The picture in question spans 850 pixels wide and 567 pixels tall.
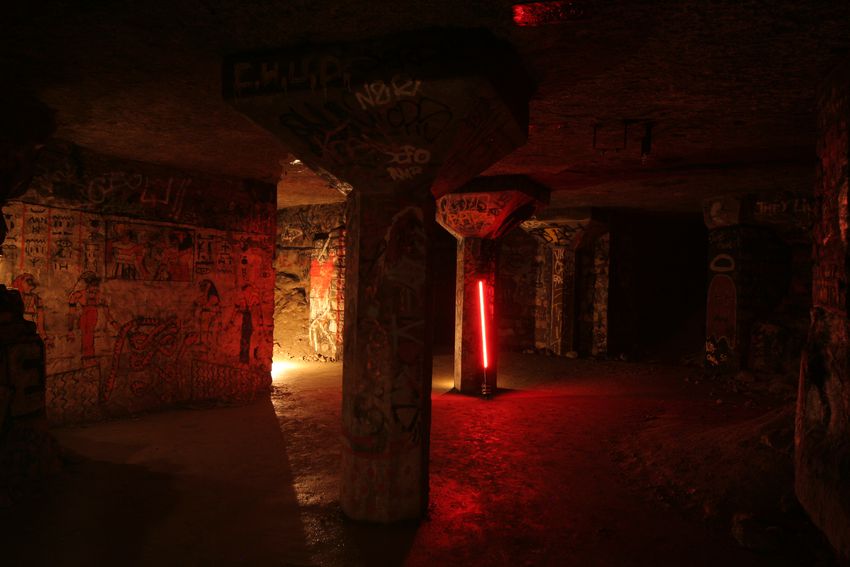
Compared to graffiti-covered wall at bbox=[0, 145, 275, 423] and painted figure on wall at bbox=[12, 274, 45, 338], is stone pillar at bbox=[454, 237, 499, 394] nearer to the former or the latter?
graffiti-covered wall at bbox=[0, 145, 275, 423]

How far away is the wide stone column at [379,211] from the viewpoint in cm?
367

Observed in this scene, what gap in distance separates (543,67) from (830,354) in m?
2.88

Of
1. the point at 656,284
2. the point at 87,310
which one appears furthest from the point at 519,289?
the point at 87,310

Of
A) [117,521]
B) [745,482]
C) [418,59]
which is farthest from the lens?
[745,482]

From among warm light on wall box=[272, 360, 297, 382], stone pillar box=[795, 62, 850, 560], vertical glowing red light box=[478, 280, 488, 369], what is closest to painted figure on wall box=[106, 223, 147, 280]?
warm light on wall box=[272, 360, 297, 382]

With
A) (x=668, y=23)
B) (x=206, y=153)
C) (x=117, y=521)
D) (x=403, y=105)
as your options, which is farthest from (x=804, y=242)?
(x=117, y=521)

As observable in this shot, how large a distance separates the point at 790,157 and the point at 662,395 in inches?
158

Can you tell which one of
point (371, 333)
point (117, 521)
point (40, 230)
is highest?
point (40, 230)

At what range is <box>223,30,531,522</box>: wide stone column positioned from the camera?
3670mm

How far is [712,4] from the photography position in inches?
115

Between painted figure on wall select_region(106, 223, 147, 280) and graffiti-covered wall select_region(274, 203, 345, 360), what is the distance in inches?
176

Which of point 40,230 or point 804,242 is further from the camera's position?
point 804,242

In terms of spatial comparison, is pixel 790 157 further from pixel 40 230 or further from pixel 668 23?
pixel 40 230

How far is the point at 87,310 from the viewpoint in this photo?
6.50 metres
